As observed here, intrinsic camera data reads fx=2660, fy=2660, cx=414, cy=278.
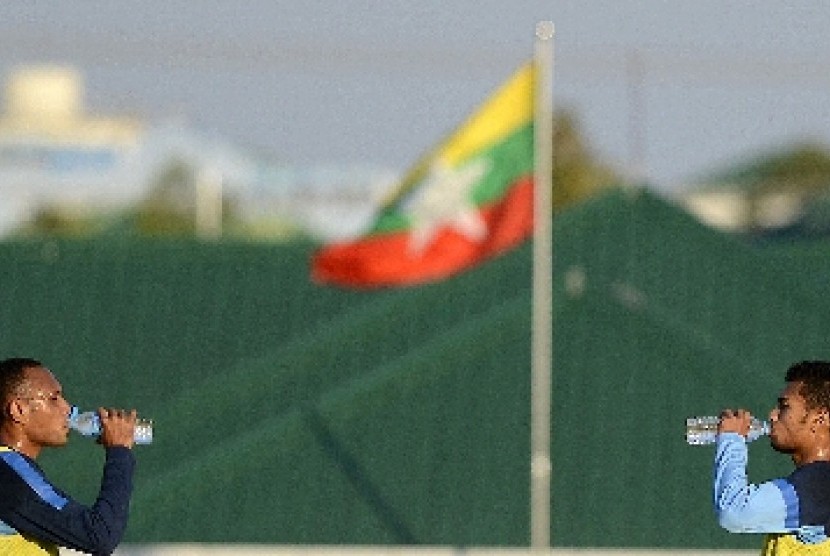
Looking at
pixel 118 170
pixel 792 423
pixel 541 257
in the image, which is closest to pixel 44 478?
pixel 792 423

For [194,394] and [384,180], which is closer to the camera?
[194,394]

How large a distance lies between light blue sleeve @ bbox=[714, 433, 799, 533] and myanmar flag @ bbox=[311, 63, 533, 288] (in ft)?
23.8

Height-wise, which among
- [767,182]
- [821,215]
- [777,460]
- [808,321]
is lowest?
[777,460]

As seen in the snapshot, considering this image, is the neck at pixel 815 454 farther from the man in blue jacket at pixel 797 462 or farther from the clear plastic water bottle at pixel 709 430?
the clear plastic water bottle at pixel 709 430

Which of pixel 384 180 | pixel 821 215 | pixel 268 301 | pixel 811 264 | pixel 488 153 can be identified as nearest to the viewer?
pixel 488 153

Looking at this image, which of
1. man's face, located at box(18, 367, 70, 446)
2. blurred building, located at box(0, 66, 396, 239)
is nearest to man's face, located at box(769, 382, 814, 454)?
man's face, located at box(18, 367, 70, 446)

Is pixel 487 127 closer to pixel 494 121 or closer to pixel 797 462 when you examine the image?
pixel 494 121

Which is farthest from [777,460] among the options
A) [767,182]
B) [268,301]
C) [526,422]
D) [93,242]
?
[767,182]

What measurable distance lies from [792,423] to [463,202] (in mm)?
7284

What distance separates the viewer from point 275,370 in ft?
58.4

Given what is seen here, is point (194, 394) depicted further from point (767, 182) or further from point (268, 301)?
point (767, 182)

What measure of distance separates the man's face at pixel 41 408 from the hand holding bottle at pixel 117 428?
161mm

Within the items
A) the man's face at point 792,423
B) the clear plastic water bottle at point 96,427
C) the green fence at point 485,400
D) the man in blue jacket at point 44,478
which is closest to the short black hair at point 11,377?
the man in blue jacket at point 44,478

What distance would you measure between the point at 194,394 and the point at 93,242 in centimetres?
422
